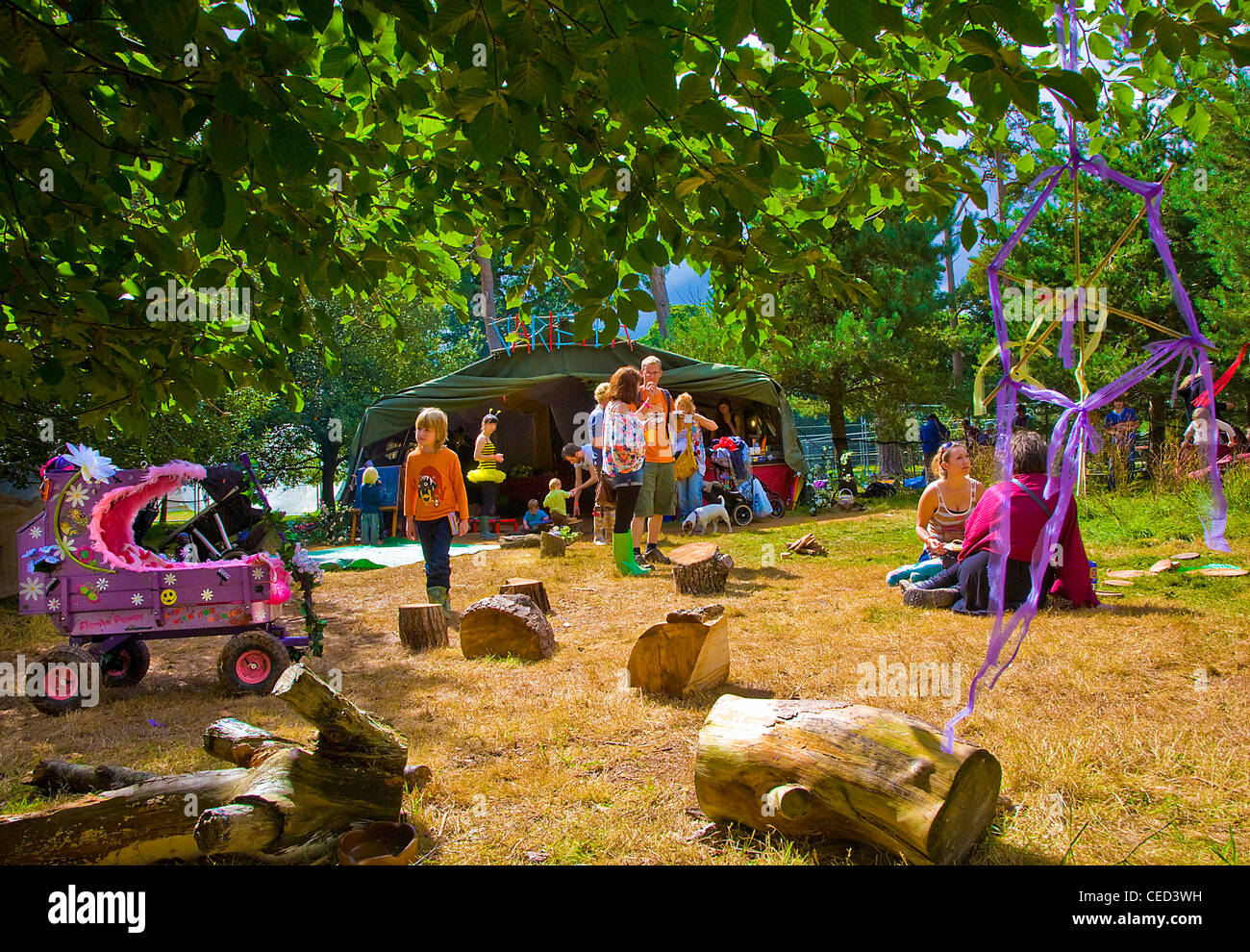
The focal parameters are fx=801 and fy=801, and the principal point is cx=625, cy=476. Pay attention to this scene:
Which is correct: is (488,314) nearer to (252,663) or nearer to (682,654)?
(252,663)

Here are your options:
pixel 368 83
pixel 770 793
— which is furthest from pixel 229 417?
pixel 770 793

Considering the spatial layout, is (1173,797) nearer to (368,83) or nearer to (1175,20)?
(1175,20)

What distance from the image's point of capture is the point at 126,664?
505 cm

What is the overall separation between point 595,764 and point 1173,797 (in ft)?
6.79

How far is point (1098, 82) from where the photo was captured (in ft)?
8.23

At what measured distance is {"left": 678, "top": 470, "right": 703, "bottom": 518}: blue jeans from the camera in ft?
44.2

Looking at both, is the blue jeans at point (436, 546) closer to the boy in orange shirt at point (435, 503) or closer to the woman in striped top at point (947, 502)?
the boy in orange shirt at point (435, 503)

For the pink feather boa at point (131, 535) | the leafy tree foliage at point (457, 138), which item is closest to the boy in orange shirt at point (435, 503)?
the pink feather boa at point (131, 535)

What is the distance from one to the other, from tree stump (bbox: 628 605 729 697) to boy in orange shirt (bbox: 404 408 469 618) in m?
2.88

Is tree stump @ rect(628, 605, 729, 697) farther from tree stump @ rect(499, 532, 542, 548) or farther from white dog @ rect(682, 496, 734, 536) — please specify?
tree stump @ rect(499, 532, 542, 548)

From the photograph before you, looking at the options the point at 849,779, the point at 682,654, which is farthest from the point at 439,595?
the point at 849,779

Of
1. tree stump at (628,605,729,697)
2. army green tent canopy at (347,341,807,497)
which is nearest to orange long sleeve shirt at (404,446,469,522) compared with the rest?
tree stump at (628,605,729,697)

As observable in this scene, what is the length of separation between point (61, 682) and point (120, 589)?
60 centimetres

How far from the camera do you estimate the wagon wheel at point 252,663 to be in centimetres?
481
